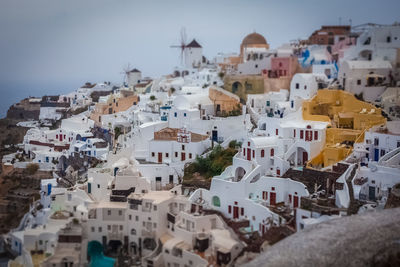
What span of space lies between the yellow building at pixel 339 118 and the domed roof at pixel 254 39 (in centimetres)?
1113

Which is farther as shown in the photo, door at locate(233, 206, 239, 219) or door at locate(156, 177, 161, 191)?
door at locate(156, 177, 161, 191)

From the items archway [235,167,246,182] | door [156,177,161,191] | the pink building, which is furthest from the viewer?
the pink building

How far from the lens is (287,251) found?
11.9 meters

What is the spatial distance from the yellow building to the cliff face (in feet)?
14.8

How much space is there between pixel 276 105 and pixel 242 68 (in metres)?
5.42

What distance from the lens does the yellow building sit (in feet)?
55.6

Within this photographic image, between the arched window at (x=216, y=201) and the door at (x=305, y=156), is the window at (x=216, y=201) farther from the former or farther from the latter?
the door at (x=305, y=156)

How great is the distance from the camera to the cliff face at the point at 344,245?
11.7m

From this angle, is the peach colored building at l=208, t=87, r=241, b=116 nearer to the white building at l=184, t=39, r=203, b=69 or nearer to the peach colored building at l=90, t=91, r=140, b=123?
the peach colored building at l=90, t=91, r=140, b=123

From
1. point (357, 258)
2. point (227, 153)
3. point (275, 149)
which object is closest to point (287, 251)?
point (357, 258)

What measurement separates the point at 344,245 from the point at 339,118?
7.52 m

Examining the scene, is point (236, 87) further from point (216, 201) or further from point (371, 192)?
point (371, 192)

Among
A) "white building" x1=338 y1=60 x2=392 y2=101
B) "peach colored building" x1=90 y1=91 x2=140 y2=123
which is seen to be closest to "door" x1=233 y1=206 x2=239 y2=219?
"white building" x1=338 y1=60 x2=392 y2=101

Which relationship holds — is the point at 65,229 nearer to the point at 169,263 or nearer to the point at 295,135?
the point at 169,263
